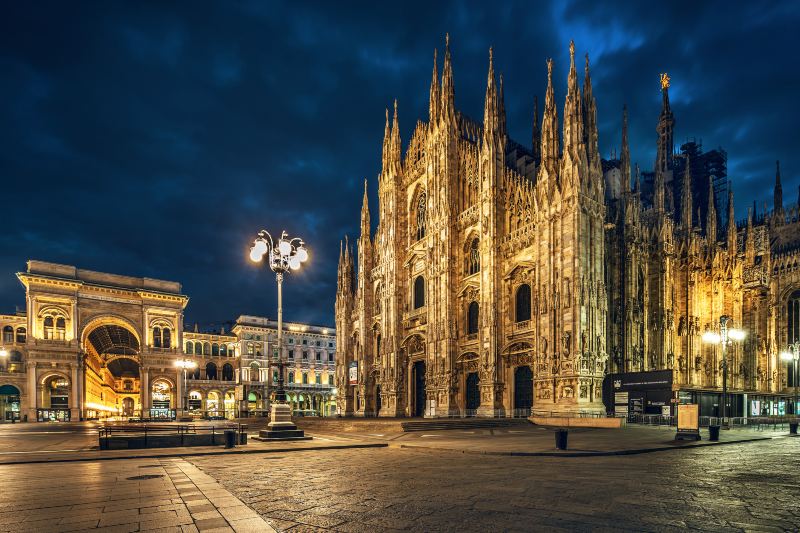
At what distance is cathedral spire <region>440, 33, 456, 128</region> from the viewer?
44.3m

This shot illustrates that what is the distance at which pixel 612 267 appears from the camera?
35.8 m

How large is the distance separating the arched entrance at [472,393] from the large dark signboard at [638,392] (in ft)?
34.2

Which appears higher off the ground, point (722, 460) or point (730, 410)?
point (722, 460)

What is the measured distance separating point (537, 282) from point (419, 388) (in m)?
17.7

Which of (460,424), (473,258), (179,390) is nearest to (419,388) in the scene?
(473,258)

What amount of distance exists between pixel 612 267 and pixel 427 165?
60.6 ft

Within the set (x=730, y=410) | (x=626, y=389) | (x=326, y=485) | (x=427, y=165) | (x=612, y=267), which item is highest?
(x=427, y=165)

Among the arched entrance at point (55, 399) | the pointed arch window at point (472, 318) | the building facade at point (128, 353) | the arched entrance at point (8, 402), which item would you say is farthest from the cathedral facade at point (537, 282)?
the arched entrance at point (8, 402)

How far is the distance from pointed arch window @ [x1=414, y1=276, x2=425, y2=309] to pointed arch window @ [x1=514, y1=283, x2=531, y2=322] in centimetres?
1142

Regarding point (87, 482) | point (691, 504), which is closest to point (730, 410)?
point (691, 504)

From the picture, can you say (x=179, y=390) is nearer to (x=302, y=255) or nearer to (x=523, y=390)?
(x=523, y=390)

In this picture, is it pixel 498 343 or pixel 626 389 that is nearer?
pixel 626 389

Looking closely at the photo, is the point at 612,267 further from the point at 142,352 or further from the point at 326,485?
the point at 142,352

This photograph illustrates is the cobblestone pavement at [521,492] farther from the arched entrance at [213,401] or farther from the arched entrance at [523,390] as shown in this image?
the arched entrance at [213,401]
